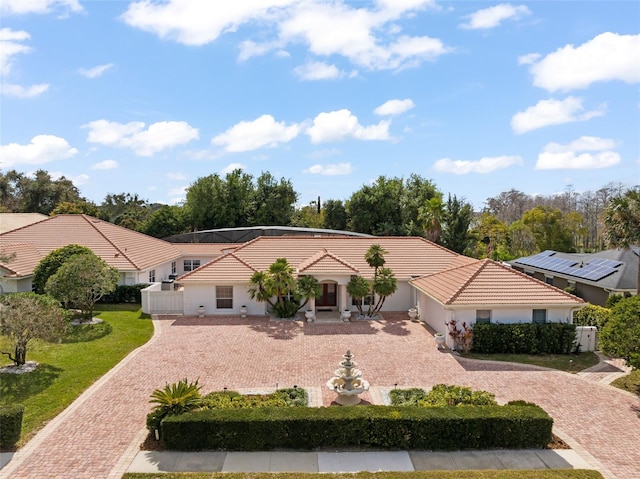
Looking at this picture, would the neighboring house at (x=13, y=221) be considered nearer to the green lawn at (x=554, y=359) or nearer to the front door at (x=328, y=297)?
the front door at (x=328, y=297)

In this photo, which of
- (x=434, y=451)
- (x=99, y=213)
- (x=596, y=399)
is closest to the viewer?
(x=434, y=451)

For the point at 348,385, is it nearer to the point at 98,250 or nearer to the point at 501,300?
the point at 501,300

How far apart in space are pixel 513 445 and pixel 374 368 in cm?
656

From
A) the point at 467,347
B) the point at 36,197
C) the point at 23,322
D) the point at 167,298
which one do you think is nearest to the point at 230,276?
the point at 167,298

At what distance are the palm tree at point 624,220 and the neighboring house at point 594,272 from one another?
105 inches

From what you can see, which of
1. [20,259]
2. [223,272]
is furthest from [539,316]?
[20,259]

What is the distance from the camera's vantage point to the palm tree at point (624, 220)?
24283 mm

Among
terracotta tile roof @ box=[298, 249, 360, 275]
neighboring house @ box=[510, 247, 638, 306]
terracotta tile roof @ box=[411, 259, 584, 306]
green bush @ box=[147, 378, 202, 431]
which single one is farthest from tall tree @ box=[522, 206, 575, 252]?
green bush @ box=[147, 378, 202, 431]

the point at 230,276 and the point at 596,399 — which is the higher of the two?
the point at 230,276

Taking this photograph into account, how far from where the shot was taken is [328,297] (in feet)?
91.0

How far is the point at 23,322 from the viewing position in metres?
15.0

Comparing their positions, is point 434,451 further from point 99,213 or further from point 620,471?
point 99,213

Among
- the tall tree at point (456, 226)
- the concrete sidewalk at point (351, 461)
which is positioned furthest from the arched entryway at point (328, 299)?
the tall tree at point (456, 226)

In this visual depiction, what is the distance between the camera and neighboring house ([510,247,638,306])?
2736cm
